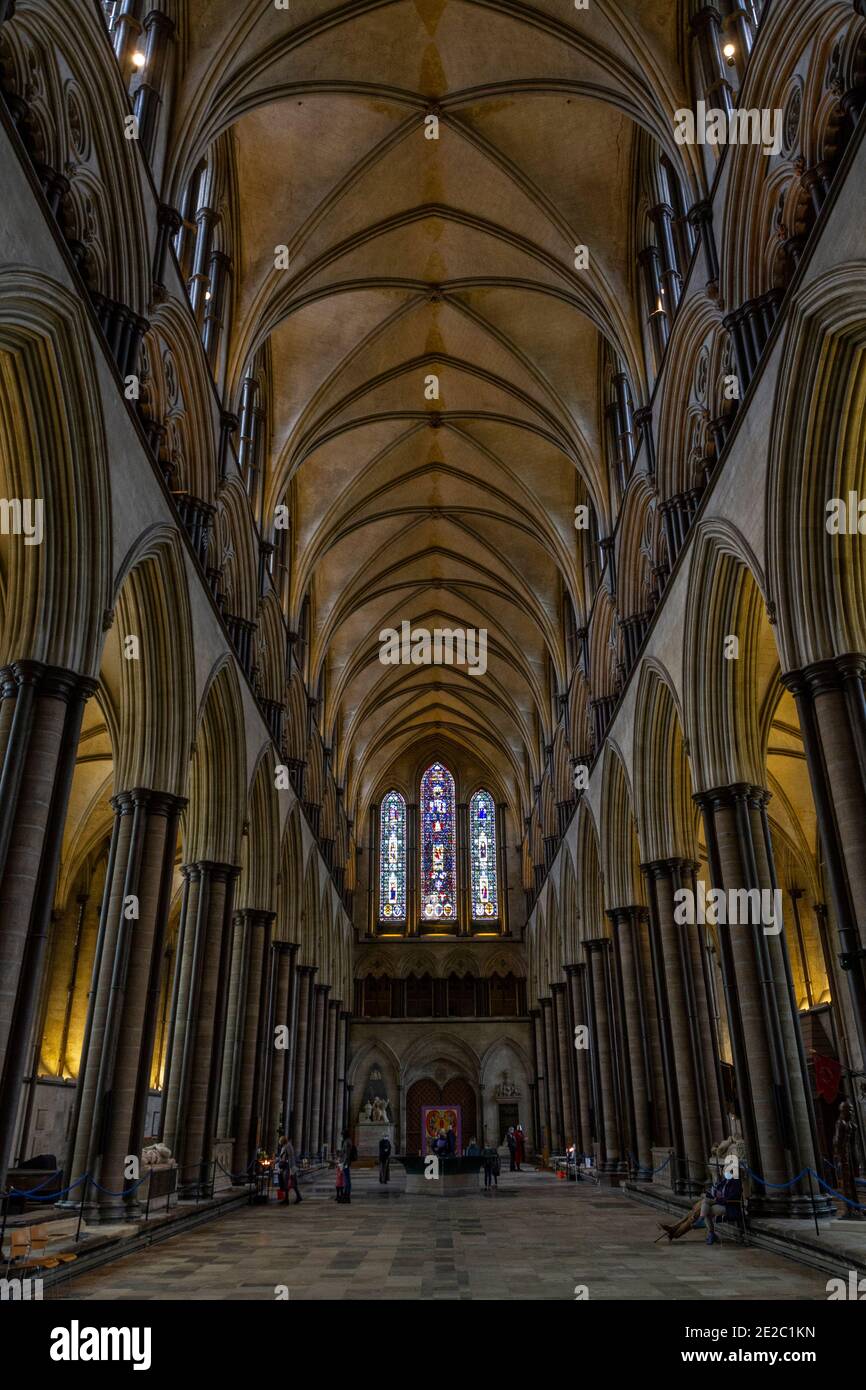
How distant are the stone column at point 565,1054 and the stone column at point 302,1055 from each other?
22.9 feet

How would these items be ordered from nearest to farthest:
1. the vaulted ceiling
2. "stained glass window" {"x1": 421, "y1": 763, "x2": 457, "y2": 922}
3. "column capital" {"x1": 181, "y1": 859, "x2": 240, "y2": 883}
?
the vaulted ceiling < "column capital" {"x1": 181, "y1": 859, "x2": 240, "y2": 883} < "stained glass window" {"x1": 421, "y1": 763, "x2": 457, "y2": 922}

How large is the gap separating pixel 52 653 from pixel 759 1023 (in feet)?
28.6

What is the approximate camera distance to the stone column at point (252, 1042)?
1716 centimetres

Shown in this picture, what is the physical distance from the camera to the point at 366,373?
20.7 meters

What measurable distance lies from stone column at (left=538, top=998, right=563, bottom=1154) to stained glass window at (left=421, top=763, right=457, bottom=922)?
274 inches

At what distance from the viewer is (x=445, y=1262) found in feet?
28.6

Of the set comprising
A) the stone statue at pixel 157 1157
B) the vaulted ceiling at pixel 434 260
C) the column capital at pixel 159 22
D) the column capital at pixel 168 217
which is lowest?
the stone statue at pixel 157 1157

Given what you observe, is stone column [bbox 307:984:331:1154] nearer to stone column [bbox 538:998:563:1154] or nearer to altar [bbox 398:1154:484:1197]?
stone column [bbox 538:998:563:1154]

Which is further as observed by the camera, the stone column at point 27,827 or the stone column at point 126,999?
the stone column at point 126,999

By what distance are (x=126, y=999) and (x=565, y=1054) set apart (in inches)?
721

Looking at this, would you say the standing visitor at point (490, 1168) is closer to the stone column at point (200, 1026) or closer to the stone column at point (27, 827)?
the stone column at point (200, 1026)

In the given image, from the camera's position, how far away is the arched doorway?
33.7 meters

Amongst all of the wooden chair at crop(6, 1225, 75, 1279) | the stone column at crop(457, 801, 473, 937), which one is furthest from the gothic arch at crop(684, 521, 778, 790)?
the stone column at crop(457, 801, 473, 937)

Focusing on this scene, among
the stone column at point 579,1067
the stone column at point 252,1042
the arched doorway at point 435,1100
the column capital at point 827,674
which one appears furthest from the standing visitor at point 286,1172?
A: the arched doorway at point 435,1100
